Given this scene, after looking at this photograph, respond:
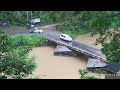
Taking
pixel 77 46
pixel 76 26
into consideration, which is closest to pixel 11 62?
pixel 76 26

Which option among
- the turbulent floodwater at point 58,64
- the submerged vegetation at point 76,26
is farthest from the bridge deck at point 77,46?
the submerged vegetation at point 76,26

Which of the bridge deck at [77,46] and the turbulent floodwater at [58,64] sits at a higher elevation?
the bridge deck at [77,46]

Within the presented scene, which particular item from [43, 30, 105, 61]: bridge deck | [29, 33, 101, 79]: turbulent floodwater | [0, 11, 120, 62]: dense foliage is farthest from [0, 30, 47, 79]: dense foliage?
[29, 33, 101, 79]: turbulent floodwater

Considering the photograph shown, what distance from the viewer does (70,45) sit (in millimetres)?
4566

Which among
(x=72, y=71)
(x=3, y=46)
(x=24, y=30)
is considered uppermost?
(x=24, y=30)

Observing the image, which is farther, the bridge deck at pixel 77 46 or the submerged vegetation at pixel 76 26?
the bridge deck at pixel 77 46

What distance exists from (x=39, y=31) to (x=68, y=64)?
1.12 m

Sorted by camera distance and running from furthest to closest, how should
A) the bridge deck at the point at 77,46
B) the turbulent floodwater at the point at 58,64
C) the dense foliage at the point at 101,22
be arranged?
the turbulent floodwater at the point at 58,64 < the bridge deck at the point at 77,46 < the dense foliage at the point at 101,22

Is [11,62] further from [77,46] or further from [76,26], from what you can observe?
[77,46]

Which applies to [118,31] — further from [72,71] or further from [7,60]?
[72,71]

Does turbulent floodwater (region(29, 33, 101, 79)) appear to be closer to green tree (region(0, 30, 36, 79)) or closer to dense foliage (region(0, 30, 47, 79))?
dense foliage (region(0, 30, 47, 79))

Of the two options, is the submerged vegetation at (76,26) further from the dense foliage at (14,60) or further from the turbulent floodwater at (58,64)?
the turbulent floodwater at (58,64)
